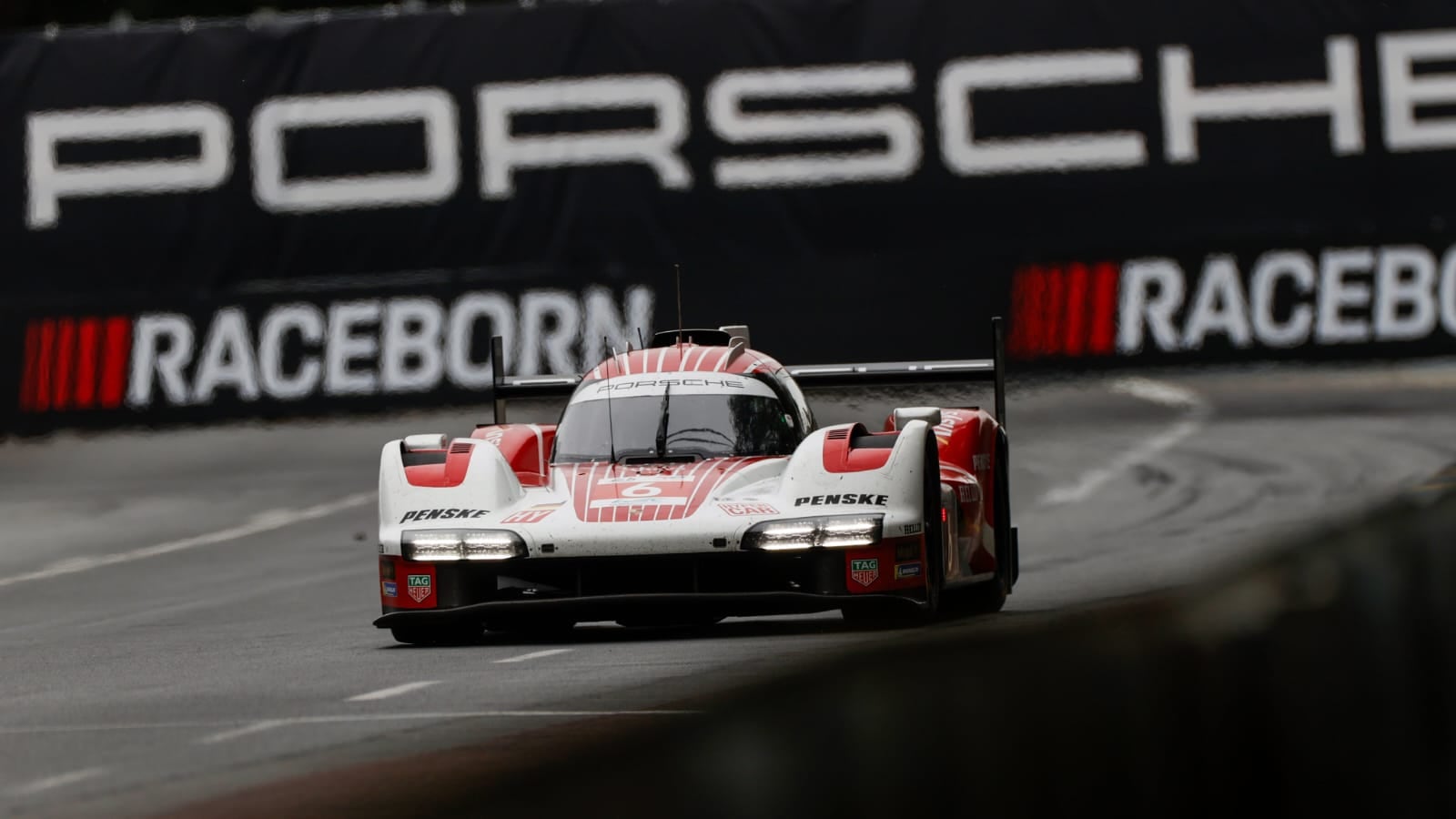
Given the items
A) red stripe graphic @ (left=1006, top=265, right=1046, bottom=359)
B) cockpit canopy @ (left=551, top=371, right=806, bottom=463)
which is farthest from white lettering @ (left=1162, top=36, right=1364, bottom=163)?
cockpit canopy @ (left=551, top=371, right=806, bottom=463)

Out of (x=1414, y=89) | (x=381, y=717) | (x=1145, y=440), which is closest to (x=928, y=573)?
(x=381, y=717)

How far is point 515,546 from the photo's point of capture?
10.1 metres

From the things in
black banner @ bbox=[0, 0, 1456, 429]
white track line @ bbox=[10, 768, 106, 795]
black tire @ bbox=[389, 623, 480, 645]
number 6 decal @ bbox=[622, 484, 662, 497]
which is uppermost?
black banner @ bbox=[0, 0, 1456, 429]

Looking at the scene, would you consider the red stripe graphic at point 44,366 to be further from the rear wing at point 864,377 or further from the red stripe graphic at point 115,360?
the rear wing at point 864,377

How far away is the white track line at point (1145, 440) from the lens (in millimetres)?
19219

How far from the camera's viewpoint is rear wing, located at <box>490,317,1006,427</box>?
12.2 m

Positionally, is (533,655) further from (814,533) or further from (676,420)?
(676,420)

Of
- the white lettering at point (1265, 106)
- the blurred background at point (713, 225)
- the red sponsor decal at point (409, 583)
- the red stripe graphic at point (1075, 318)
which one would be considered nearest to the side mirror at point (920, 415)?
the red sponsor decal at point (409, 583)

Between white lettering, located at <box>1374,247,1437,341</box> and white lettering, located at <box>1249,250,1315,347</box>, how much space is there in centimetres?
66

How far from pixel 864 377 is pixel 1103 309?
13426 mm

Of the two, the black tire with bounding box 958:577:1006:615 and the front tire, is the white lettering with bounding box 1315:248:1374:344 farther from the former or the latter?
the front tire

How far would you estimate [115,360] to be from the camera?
25.3 metres

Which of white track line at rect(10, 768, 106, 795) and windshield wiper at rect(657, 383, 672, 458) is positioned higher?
windshield wiper at rect(657, 383, 672, 458)

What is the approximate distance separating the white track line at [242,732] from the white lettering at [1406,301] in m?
19.1
